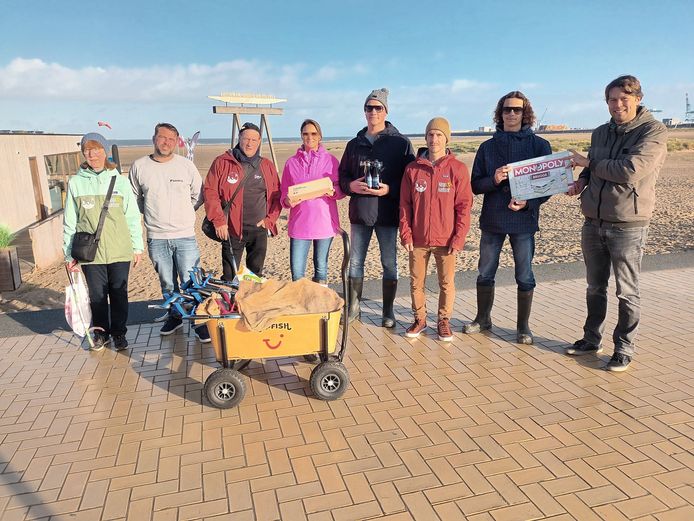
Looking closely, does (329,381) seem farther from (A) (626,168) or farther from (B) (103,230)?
(A) (626,168)

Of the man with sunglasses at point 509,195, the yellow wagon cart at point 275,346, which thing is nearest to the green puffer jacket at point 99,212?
the yellow wagon cart at point 275,346

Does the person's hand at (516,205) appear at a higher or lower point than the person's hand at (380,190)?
lower

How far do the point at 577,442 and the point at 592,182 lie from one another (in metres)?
2.04

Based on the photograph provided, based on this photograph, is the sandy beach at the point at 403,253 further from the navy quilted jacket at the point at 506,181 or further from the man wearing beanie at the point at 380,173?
the navy quilted jacket at the point at 506,181

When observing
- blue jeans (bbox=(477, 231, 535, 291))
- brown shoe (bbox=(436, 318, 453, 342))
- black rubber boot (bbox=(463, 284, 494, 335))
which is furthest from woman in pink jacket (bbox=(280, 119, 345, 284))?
black rubber boot (bbox=(463, 284, 494, 335))

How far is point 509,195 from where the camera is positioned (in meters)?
4.46

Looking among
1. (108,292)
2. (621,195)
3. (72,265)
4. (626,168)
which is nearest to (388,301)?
(621,195)

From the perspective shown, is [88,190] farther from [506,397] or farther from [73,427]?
[506,397]

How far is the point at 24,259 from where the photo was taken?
28.3 feet

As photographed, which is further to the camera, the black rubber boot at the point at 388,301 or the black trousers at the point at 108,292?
the black rubber boot at the point at 388,301

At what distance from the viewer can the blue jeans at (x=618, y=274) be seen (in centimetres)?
390

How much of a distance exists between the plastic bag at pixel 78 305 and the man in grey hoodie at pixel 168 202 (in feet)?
2.17

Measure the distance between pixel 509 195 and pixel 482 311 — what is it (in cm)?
120

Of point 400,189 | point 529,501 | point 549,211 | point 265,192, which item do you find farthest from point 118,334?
point 549,211
